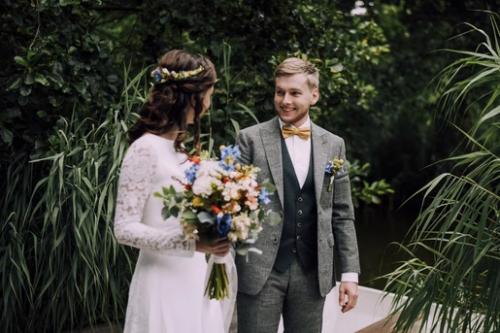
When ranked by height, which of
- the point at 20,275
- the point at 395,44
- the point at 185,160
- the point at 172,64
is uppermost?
the point at 395,44

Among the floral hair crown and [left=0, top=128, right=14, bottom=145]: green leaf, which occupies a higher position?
the floral hair crown

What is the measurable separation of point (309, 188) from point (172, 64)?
2.58 ft

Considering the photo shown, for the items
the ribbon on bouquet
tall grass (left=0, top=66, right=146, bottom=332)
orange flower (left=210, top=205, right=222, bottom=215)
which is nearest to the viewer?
orange flower (left=210, top=205, right=222, bottom=215)

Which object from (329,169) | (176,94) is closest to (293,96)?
(329,169)

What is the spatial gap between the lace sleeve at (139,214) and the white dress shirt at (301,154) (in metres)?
0.73

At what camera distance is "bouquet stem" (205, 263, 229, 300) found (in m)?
2.25

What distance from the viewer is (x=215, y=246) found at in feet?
6.86

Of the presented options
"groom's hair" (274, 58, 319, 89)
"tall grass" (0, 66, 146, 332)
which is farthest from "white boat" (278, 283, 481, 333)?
"groom's hair" (274, 58, 319, 89)

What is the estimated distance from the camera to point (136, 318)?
223 centimetres

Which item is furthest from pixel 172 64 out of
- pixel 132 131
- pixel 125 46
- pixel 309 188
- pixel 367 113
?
pixel 367 113

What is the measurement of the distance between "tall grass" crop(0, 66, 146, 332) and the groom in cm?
109

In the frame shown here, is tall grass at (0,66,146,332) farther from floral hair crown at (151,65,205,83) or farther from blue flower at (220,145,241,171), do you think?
blue flower at (220,145,241,171)

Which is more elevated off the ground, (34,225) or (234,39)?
(234,39)

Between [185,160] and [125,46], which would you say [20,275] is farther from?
[125,46]
